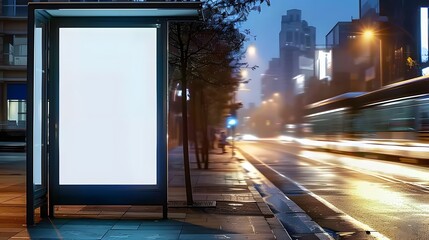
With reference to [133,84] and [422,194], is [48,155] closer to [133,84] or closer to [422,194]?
[133,84]

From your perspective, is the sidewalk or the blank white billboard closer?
the sidewalk

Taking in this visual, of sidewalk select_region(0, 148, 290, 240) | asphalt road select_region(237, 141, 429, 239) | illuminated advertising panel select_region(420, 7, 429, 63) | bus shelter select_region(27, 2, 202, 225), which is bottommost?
asphalt road select_region(237, 141, 429, 239)

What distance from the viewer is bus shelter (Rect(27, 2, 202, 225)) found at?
9.02m

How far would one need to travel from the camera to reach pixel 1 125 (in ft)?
135

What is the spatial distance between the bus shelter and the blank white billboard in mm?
17

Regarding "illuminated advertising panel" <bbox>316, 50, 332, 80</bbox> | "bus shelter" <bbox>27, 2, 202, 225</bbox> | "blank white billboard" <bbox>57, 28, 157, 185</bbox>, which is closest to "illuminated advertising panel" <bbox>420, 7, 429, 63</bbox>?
"illuminated advertising panel" <bbox>316, 50, 332, 80</bbox>

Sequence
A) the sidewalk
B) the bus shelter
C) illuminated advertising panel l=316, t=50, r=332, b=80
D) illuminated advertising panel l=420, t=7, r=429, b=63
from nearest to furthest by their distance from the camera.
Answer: the sidewalk → the bus shelter → illuminated advertising panel l=420, t=7, r=429, b=63 → illuminated advertising panel l=316, t=50, r=332, b=80

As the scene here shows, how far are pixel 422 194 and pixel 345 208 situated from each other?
3218 mm

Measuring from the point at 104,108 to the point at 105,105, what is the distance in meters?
0.05

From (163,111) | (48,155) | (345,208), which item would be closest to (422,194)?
(345,208)

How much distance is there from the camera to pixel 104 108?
30.0ft

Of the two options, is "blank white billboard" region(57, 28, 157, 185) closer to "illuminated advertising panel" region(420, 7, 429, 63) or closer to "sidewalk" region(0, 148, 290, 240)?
"sidewalk" region(0, 148, 290, 240)

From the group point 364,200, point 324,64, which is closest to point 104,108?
point 364,200

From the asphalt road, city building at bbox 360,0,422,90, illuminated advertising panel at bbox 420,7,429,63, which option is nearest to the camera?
the asphalt road
